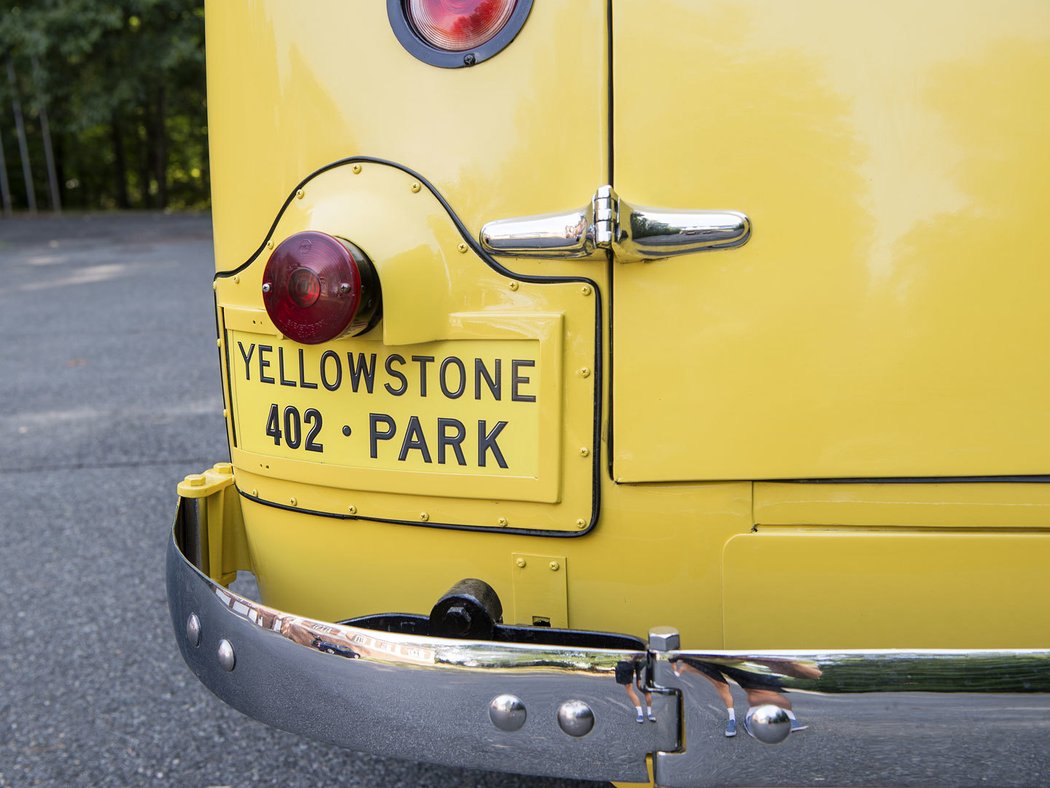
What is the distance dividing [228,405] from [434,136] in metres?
0.70

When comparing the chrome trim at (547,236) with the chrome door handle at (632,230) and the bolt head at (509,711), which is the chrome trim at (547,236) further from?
the bolt head at (509,711)

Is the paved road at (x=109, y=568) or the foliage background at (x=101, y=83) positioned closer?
the paved road at (x=109, y=568)

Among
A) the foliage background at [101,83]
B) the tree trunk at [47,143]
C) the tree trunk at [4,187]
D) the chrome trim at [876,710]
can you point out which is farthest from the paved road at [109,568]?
the tree trunk at [4,187]

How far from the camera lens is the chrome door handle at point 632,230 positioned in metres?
1.41

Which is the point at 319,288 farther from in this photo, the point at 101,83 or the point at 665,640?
the point at 101,83

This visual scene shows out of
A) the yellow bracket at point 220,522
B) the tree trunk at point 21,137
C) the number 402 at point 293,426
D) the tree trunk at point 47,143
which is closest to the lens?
the number 402 at point 293,426

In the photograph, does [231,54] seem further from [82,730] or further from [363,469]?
[82,730]

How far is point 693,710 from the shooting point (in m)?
1.32

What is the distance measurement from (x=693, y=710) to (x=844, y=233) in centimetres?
68

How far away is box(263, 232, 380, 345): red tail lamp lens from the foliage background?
567 inches

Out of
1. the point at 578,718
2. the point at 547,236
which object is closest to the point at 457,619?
the point at 578,718

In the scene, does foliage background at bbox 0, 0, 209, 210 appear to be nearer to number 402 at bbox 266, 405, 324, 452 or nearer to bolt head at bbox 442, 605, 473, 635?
number 402 at bbox 266, 405, 324, 452

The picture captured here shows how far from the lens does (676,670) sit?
131 centimetres

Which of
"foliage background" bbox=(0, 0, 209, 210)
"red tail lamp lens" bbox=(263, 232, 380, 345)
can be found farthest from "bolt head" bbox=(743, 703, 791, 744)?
"foliage background" bbox=(0, 0, 209, 210)
